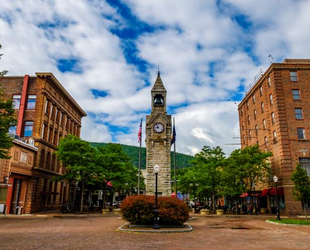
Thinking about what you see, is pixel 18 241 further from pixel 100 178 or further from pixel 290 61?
pixel 290 61

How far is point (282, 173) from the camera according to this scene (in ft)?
126

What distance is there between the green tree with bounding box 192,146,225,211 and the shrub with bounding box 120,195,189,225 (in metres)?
22.1

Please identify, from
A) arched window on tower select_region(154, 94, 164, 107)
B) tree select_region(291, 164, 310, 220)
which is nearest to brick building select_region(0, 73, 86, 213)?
arched window on tower select_region(154, 94, 164, 107)

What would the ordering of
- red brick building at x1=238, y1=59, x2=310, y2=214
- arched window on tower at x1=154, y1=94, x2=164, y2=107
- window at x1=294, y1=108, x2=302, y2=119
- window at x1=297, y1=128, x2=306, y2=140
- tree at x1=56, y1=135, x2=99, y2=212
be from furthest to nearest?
arched window on tower at x1=154, y1=94, x2=164, y2=107, window at x1=294, y1=108, x2=302, y2=119, window at x1=297, y1=128, x2=306, y2=140, red brick building at x1=238, y1=59, x2=310, y2=214, tree at x1=56, y1=135, x2=99, y2=212

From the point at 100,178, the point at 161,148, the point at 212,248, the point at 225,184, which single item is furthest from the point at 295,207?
the point at 212,248

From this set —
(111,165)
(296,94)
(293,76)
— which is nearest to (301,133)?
(296,94)

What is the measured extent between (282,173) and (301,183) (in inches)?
390

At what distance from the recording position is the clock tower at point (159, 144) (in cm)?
4172

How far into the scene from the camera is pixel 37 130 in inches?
1591

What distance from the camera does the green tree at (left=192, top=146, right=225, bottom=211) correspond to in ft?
136

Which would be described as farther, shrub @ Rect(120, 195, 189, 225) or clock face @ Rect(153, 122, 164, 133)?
clock face @ Rect(153, 122, 164, 133)

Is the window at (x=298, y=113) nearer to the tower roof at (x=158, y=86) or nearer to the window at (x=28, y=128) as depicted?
the tower roof at (x=158, y=86)

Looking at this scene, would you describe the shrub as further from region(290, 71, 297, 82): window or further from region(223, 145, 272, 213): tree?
region(290, 71, 297, 82): window

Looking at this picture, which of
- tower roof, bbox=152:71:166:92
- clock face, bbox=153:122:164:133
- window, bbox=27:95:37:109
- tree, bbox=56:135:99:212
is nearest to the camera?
tree, bbox=56:135:99:212
